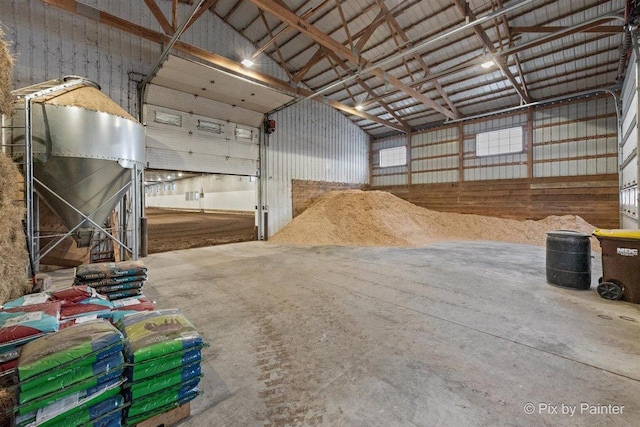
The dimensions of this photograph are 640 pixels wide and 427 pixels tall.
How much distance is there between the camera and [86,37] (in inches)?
289

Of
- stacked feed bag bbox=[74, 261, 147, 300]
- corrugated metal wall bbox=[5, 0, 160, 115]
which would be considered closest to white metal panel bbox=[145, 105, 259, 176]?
corrugated metal wall bbox=[5, 0, 160, 115]

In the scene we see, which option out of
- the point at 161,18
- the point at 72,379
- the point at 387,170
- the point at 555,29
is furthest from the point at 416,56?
the point at 72,379

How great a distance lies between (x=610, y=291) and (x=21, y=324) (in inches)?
281

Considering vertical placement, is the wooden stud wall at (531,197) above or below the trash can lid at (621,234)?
above

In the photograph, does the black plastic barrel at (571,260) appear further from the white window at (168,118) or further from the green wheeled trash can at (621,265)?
the white window at (168,118)

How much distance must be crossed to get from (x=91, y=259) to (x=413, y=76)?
43.7 ft

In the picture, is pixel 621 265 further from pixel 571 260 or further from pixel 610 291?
pixel 571 260

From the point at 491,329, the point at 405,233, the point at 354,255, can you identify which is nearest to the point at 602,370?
the point at 491,329

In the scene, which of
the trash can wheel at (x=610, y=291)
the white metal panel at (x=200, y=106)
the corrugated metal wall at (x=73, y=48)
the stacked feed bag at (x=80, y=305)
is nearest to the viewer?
the stacked feed bag at (x=80, y=305)

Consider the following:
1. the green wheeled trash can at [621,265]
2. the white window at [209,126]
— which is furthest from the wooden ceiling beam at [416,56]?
the green wheeled trash can at [621,265]

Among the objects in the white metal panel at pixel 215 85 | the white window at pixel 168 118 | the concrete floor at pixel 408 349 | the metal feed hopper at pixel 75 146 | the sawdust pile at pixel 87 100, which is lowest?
the concrete floor at pixel 408 349

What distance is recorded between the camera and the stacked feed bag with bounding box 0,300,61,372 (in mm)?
1899

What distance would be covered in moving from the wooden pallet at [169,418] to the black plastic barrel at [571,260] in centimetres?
603

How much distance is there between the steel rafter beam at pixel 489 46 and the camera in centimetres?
728
